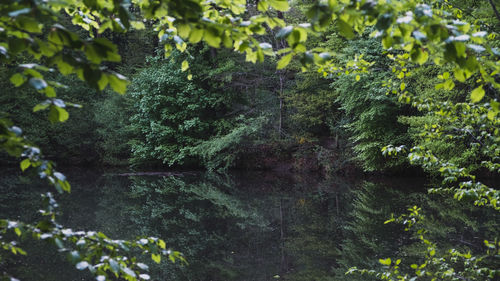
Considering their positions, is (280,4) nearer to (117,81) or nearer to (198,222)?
(117,81)

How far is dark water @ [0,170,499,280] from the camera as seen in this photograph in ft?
19.8

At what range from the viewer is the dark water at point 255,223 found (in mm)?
6031

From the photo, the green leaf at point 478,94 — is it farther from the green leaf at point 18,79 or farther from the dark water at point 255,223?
the dark water at point 255,223

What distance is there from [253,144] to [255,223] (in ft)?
35.4

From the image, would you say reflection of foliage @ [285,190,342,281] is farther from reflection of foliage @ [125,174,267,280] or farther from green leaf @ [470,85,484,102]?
green leaf @ [470,85,484,102]

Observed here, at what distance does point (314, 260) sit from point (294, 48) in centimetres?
552

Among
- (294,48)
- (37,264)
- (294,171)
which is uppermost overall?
(294,48)

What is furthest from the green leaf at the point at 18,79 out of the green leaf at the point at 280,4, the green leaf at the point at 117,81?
the green leaf at the point at 280,4

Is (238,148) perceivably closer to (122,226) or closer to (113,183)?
(113,183)

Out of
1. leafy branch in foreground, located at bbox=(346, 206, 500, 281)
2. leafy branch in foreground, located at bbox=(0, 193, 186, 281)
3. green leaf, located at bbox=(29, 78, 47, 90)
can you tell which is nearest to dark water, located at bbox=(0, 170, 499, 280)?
leafy branch in foreground, located at bbox=(346, 206, 500, 281)

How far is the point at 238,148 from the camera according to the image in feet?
64.7

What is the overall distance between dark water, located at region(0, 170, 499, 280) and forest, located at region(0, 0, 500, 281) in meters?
0.06

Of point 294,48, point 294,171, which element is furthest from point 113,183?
point 294,48

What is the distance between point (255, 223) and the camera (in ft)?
29.7
